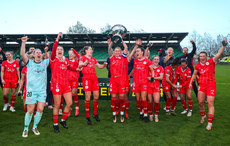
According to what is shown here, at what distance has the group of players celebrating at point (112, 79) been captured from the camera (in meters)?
4.25

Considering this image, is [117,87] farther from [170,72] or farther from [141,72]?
[170,72]

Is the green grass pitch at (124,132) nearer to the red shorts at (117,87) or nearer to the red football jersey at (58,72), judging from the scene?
the red shorts at (117,87)

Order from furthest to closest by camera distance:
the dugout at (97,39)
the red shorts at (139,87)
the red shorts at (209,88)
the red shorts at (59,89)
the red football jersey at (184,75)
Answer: the dugout at (97,39) → the red football jersey at (184,75) → the red shorts at (139,87) → the red shorts at (209,88) → the red shorts at (59,89)

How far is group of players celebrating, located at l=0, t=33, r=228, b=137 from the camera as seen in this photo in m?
4.25

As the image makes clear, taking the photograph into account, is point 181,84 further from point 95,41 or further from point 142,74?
point 95,41

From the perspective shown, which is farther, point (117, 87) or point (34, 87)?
point (117, 87)

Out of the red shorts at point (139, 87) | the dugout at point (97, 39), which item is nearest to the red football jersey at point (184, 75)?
the red shorts at point (139, 87)

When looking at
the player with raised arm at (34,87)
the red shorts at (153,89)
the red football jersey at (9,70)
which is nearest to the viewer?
the player with raised arm at (34,87)

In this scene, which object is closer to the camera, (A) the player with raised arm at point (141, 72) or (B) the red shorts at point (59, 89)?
(B) the red shorts at point (59, 89)

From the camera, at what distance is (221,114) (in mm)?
6129

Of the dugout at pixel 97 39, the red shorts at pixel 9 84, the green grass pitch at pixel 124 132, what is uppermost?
the dugout at pixel 97 39

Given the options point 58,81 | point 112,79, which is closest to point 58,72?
point 58,81

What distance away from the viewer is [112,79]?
536cm

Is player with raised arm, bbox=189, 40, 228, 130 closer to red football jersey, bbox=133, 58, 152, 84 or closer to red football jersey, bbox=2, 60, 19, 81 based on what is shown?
red football jersey, bbox=133, 58, 152, 84
